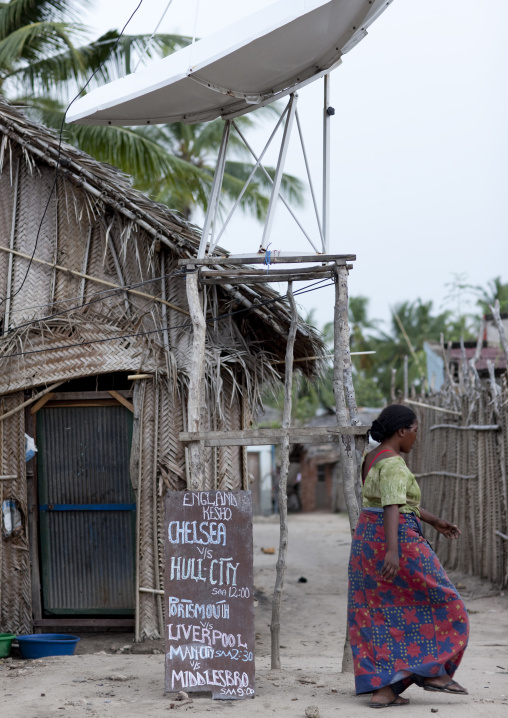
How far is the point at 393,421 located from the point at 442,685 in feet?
4.46

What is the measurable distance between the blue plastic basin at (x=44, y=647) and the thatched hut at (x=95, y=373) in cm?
66

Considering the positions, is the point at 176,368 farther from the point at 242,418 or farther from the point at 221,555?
the point at 221,555

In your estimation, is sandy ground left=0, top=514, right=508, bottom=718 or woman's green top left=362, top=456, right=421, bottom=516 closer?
woman's green top left=362, top=456, right=421, bottom=516

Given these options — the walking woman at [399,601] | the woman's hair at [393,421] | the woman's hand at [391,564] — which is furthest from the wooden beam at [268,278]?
the woman's hand at [391,564]

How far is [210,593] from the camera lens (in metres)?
4.77

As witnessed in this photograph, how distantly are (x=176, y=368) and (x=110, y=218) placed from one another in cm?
144

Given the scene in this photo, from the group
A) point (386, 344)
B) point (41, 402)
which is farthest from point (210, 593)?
point (386, 344)

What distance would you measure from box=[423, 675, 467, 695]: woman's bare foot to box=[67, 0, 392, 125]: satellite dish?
11.9 ft

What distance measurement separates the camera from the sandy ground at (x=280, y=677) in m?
4.27

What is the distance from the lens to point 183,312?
23.1ft

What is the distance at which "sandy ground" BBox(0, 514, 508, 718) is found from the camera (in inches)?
168

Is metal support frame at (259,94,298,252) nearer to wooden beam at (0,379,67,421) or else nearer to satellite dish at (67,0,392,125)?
satellite dish at (67,0,392,125)

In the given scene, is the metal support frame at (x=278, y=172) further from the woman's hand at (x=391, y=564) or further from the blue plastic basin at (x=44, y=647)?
the blue plastic basin at (x=44, y=647)

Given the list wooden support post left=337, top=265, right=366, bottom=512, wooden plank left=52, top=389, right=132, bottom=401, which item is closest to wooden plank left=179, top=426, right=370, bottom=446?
wooden support post left=337, top=265, right=366, bottom=512
